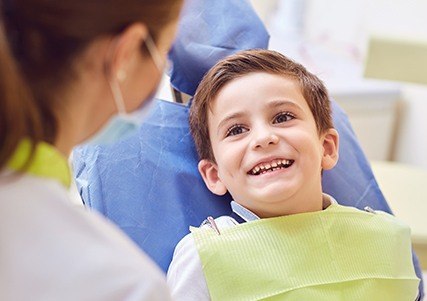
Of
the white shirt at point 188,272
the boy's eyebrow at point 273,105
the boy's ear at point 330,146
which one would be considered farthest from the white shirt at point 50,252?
the boy's ear at point 330,146

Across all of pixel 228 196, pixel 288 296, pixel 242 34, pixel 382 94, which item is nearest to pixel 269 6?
pixel 382 94

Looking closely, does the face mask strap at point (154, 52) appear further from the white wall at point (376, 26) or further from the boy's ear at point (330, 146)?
the white wall at point (376, 26)

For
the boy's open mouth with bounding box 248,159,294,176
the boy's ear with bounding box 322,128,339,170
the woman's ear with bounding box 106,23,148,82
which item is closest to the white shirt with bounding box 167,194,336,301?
the boy's open mouth with bounding box 248,159,294,176

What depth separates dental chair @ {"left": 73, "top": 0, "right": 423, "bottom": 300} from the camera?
1.54 metres

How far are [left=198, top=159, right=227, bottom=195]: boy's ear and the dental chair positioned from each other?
4 cm

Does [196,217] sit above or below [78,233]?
below

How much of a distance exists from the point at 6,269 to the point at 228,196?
777 millimetres

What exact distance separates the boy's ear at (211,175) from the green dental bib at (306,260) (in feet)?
0.40

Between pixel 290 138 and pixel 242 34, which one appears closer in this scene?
pixel 290 138

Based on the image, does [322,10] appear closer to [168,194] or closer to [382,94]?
[382,94]

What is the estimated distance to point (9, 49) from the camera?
0.84m

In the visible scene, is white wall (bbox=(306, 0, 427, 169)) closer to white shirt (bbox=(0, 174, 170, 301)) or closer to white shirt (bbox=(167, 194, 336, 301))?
white shirt (bbox=(167, 194, 336, 301))

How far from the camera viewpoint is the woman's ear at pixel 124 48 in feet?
2.97

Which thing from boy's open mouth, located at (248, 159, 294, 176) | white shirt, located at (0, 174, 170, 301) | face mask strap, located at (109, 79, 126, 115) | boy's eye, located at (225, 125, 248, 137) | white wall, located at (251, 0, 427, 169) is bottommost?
white wall, located at (251, 0, 427, 169)
